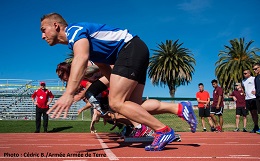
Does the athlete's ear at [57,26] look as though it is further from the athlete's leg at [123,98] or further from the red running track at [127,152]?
the red running track at [127,152]

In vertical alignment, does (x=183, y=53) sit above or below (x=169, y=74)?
above

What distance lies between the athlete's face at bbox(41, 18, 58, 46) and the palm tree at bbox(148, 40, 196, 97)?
52.2 meters

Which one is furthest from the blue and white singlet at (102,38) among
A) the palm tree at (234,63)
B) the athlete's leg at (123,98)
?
the palm tree at (234,63)

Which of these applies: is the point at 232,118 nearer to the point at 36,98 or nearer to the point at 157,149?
the point at 36,98

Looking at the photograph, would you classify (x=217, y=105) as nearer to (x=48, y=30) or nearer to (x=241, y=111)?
(x=241, y=111)

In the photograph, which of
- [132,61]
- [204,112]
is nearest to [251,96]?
[204,112]

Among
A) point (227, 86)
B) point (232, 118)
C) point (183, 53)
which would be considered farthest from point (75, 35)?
point (183, 53)

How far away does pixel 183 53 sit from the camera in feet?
187

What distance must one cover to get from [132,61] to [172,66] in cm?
5316

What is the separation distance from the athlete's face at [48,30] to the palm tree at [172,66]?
171 feet

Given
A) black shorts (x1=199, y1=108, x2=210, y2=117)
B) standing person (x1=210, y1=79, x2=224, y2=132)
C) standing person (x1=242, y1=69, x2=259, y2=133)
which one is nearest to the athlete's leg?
standing person (x1=242, y1=69, x2=259, y2=133)

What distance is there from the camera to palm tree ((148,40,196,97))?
183 feet

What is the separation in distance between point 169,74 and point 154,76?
11.2ft

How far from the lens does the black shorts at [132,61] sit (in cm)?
346
